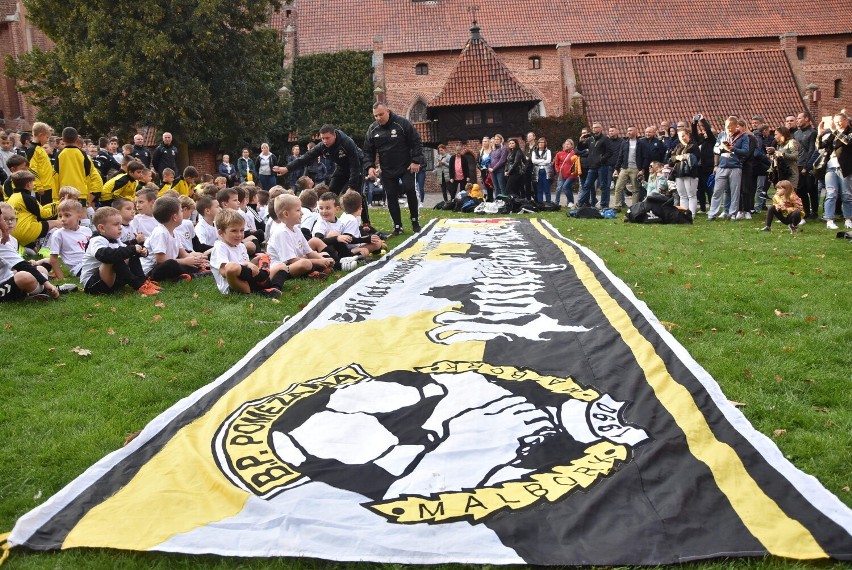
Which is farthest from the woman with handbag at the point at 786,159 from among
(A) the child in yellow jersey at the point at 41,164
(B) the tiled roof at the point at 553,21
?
(B) the tiled roof at the point at 553,21

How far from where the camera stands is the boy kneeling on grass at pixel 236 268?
25.9 feet

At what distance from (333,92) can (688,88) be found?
1983 cm

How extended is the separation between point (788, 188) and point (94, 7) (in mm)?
27983

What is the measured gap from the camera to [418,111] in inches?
1832

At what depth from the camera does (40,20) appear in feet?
103

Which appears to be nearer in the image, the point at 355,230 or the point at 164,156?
the point at 355,230

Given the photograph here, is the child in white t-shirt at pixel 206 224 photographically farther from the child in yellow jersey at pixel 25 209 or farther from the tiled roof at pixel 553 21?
the tiled roof at pixel 553 21

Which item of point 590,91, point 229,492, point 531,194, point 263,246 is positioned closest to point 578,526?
point 229,492

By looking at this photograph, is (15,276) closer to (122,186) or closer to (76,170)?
(76,170)

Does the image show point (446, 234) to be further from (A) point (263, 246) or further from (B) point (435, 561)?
(B) point (435, 561)

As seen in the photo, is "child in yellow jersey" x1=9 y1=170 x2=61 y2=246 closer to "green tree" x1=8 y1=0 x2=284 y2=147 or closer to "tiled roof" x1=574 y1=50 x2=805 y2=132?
"green tree" x1=8 y1=0 x2=284 y2=147

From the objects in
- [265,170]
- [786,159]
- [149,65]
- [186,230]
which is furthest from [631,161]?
[149,65]

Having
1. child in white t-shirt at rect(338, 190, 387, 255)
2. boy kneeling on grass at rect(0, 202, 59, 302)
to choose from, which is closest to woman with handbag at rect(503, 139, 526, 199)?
child in white t-shirt at rect(338, 190, 387, 255)

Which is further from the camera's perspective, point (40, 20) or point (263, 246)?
point (40, 20)
